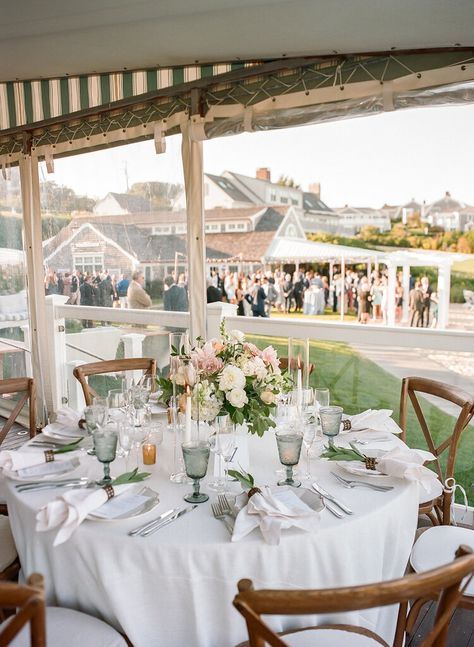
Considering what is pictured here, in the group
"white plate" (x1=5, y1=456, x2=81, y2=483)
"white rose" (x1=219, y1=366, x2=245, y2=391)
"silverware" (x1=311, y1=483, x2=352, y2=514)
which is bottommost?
"silverware" (x1=311, y1=483, x2=352, y2=514)

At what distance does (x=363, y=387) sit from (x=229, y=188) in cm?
174

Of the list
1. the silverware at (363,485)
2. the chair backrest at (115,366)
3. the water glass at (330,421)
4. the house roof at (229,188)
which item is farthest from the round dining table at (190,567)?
the house roof at (229,188)

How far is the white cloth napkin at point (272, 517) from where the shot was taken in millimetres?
1363

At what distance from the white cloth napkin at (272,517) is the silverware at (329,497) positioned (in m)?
0.10

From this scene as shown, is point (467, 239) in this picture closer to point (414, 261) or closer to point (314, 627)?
point (414, 261)

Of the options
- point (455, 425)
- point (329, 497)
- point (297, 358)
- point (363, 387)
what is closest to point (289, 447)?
point (329, 497)

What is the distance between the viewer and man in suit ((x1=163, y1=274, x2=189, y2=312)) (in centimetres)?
411

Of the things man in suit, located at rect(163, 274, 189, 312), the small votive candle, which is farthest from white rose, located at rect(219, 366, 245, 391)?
man in suit, located at rect(163, 274, 189, 312)

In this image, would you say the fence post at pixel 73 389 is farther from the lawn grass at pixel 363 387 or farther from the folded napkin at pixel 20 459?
the folded napkin at pixel 20 459

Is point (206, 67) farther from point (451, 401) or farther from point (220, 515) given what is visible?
point (220, 515)

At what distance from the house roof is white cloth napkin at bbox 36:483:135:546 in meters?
2.88

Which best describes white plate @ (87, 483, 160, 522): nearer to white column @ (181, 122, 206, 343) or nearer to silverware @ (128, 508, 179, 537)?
silverware @ (128, 508, 179, 537)

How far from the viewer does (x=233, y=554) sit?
1.33 meters

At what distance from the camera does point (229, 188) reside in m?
4.04
